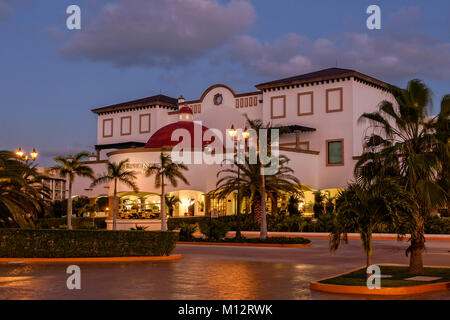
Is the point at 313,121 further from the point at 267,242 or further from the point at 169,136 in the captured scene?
the point at 267,242

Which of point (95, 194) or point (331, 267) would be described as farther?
point (95, 194)

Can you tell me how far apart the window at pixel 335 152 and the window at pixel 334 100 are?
2.98m

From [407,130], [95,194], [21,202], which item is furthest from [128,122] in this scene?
[407,130]

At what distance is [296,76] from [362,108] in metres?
8.42

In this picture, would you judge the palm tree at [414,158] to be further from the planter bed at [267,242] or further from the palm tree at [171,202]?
the palm tree at [171,202]

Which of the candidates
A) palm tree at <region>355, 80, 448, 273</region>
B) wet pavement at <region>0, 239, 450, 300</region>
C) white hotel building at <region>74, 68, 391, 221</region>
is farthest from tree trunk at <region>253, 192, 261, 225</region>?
palm tree at <region>355, 80, 448, 273</region>

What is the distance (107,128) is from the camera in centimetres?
7438

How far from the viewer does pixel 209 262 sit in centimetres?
2209

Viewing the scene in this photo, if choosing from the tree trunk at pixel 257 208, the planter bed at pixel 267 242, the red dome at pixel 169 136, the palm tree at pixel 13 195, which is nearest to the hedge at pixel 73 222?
the red dome at pixel 169 136

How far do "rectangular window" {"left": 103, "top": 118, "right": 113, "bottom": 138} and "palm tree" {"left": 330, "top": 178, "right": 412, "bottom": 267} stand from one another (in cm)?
6062

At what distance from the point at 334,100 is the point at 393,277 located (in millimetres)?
40741

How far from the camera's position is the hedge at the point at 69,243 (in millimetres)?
22875

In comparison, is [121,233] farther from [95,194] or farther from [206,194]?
[95,194]

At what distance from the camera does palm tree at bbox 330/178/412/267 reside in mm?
15398
